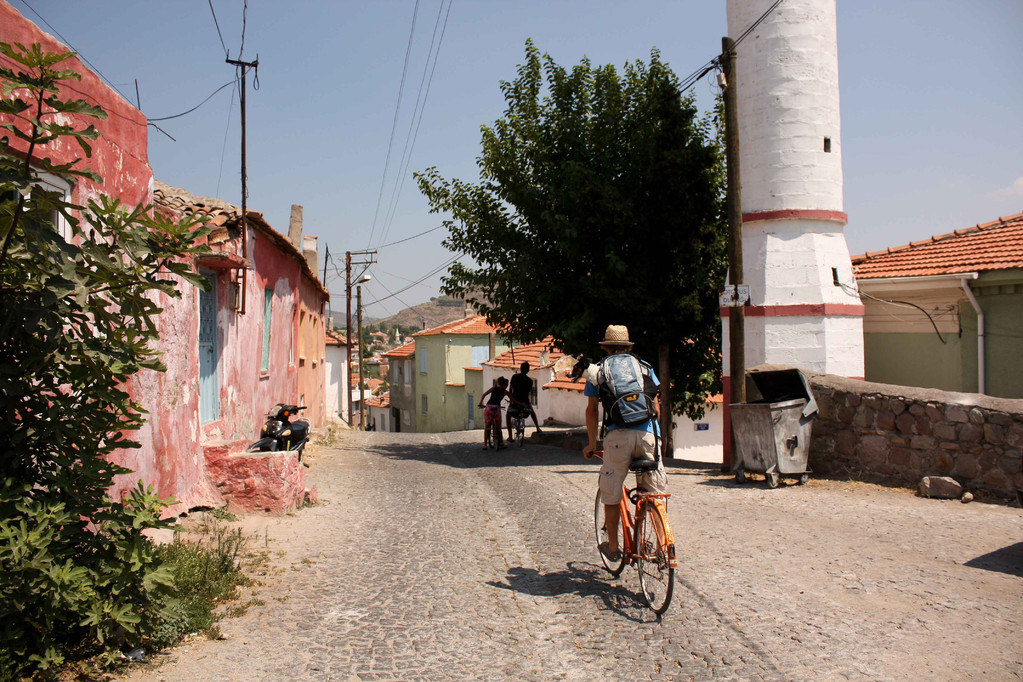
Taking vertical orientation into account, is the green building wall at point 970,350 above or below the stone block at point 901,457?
above

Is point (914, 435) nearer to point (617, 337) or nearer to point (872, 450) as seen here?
point (872, 450)

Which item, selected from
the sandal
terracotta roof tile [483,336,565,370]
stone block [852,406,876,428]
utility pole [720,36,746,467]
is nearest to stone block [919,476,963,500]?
stone block [852,406,876,428]

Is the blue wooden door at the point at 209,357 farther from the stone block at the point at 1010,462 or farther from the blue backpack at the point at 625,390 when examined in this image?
the stone block at the point at 1010,462

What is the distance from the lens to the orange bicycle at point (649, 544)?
17.1 feet

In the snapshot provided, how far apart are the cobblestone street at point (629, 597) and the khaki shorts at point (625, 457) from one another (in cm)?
78

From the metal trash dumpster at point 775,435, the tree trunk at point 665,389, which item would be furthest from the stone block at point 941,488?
the tree trunk at point 665,389

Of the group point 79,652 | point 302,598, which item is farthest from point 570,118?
point 79,652

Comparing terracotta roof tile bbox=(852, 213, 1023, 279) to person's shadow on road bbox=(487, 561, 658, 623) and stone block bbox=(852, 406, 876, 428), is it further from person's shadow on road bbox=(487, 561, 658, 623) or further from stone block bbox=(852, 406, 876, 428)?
person's shadow on road bbox=(487, 561, 658, 623)

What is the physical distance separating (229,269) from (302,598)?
5.91 metres

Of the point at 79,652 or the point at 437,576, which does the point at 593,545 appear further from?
the point at 79,652

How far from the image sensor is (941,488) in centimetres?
910

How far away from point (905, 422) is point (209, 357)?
8872mm

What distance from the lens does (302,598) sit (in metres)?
5.94

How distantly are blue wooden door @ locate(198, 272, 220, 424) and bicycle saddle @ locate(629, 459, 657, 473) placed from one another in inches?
247
